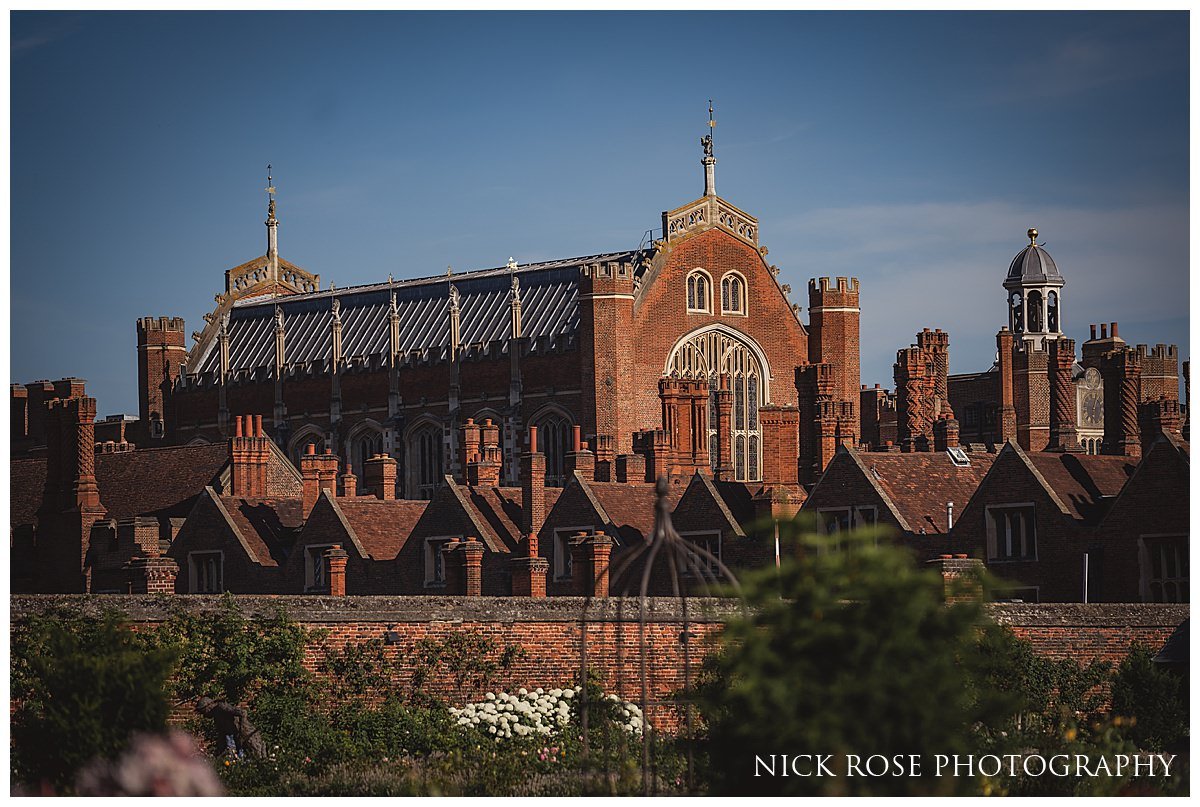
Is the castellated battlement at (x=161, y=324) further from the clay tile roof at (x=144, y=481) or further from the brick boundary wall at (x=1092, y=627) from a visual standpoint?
the brick boundary wall at (x=1092, y=627)

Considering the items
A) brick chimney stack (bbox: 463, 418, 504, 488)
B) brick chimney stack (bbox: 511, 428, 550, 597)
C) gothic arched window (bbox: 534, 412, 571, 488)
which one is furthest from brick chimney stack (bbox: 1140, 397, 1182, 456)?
gothic arched window (bbox: 534, 412, 571, 488)

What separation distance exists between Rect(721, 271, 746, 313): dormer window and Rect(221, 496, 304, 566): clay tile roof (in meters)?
22.6

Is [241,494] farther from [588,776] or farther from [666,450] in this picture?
[588,776]

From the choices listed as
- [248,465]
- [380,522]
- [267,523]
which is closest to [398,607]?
[380,522]

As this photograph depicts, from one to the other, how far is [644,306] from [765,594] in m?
49.4

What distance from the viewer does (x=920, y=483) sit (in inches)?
1583

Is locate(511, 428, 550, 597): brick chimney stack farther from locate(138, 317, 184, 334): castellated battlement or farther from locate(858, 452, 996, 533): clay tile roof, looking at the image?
locate(138, 317, 184, 334): castellated battlement

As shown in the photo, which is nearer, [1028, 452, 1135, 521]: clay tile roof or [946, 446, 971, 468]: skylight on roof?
[1028, 452, 1135, 521]: clay tile roof

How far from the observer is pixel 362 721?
2706cm

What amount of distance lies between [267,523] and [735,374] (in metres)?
24.0

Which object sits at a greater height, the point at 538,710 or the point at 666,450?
the point at 666,450

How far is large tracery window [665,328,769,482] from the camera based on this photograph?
6669cm

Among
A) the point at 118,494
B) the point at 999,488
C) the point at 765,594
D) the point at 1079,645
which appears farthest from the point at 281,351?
the point at 765,594

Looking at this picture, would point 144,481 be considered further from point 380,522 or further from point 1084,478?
point 1084,478
